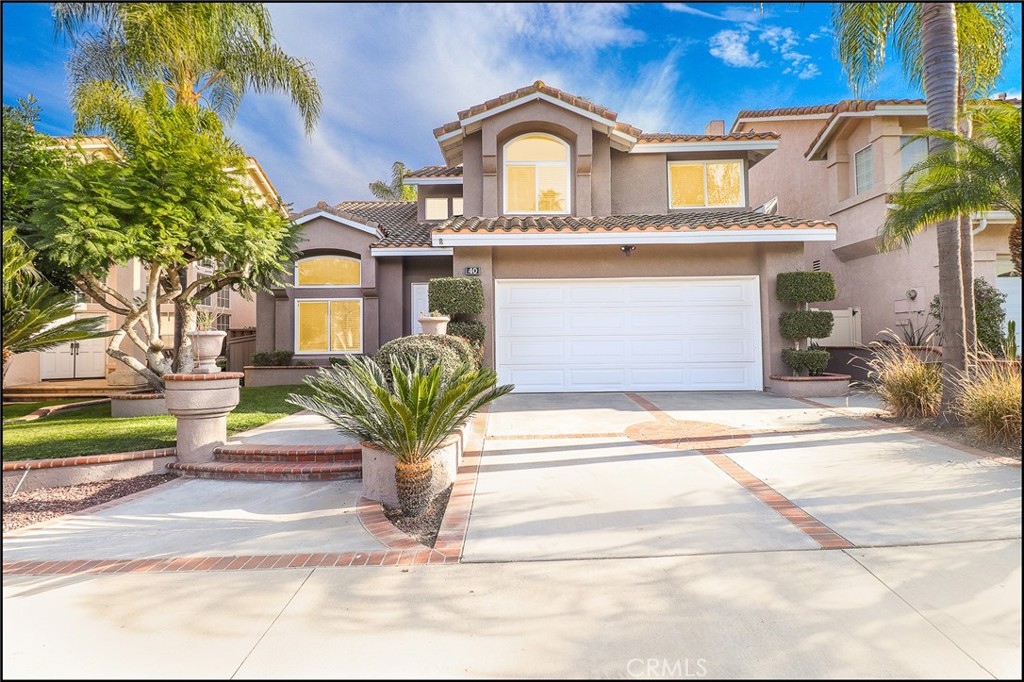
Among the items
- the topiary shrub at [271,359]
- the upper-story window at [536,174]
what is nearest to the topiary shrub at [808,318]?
the upper-story window at [536,174]

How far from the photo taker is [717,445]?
20.7 feet

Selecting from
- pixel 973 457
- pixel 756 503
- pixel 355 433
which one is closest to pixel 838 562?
pixel 756 503

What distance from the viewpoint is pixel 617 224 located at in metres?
10.9

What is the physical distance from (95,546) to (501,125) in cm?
1151

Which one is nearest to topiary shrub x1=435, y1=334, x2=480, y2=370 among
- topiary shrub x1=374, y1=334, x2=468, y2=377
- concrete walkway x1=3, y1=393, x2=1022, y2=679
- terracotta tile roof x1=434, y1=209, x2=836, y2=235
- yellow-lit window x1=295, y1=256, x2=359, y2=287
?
topiary shrub x1=374, y1=334, x2=468, y2=377

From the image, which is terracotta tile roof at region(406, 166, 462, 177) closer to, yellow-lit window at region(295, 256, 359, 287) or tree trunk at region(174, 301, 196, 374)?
yellow-lit window at region(295, 256, 359, 287)

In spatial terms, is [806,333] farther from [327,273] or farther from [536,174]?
[327,273]

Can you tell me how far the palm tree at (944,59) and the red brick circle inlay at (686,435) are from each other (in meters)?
3.16

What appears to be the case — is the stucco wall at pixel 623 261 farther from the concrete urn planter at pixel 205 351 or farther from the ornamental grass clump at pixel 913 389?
the concrete urn planter at pixel 205 351

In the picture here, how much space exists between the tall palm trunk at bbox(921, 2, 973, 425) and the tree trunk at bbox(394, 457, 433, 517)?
7512 millimetres

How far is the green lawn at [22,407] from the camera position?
10156 millimetres

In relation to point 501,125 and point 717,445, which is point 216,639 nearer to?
point 717,445

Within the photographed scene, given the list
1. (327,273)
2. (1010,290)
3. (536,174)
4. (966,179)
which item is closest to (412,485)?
(966,179)

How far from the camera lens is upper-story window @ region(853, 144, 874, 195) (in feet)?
46.4
